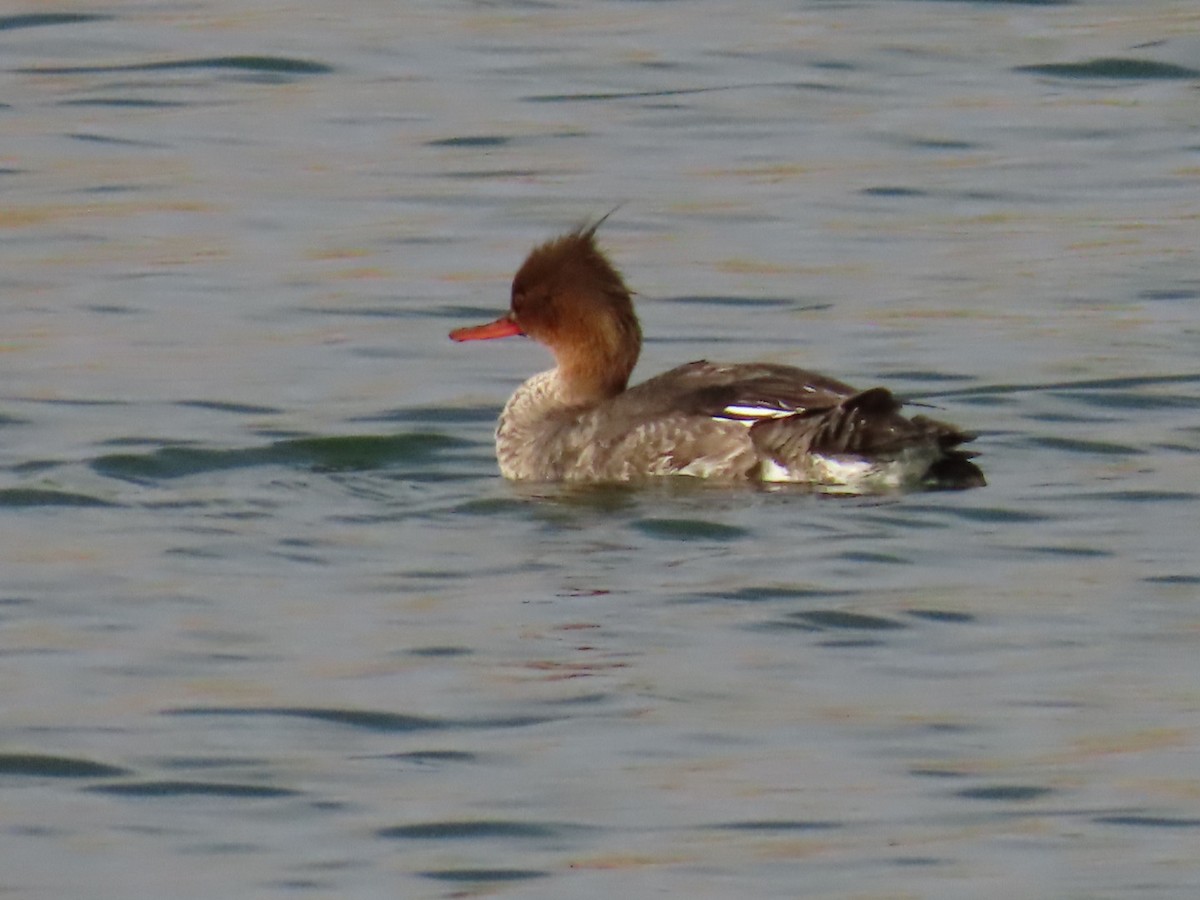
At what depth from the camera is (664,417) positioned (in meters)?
10.5

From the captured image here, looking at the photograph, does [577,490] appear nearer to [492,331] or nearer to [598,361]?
[598,361]

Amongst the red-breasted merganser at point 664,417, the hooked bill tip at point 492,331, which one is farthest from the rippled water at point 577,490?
the hooked bill tip at point 492,331

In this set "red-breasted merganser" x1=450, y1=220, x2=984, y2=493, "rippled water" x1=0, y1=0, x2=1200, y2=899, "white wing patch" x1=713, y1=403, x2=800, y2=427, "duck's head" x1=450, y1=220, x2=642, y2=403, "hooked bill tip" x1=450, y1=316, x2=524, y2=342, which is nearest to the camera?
"rippled water" x1=0, y1=0, x2=1200, y2=899

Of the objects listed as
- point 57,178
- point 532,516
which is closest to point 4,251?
point 57,178

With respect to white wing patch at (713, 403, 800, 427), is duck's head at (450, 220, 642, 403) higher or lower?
higher

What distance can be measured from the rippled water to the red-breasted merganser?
21 centimetres

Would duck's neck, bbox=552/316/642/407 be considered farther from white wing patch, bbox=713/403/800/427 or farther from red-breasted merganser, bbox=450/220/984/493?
white wing patch, bbox=713/403/800/427

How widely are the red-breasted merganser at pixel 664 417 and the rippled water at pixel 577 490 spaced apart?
0.68 feet

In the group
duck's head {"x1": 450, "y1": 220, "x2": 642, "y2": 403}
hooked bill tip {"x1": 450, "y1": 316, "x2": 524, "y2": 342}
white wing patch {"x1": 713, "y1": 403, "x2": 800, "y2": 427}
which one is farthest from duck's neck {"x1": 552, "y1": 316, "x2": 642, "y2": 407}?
white wing patch {"x1": 713, "y1": 403, "x2": 800, "y2": 427}

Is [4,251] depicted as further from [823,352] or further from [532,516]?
[532,516]

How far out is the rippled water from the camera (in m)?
6.86

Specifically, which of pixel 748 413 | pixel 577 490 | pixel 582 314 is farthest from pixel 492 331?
pixel 748 413

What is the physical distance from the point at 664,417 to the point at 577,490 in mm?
387

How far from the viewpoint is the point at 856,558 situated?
9258mm
